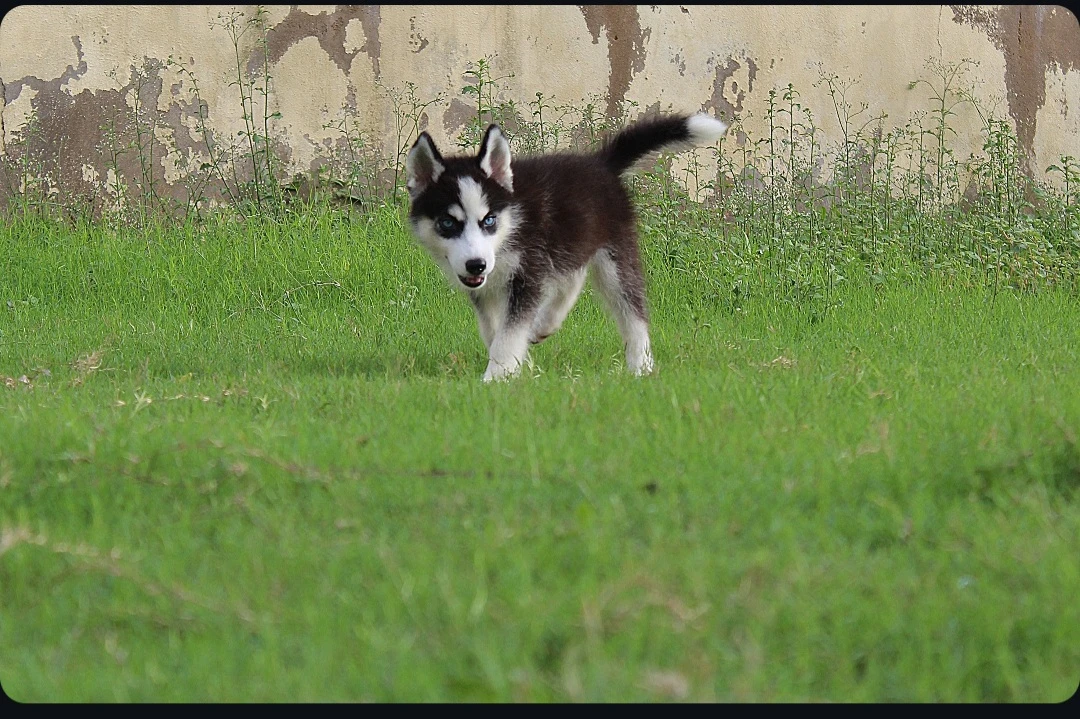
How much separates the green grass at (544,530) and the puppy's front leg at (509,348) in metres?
0.19

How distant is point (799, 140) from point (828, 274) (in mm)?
3174

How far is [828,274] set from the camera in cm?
766

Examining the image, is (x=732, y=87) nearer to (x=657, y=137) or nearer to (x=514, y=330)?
(x=657, y=137)

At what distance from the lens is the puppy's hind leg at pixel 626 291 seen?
19.3 feet

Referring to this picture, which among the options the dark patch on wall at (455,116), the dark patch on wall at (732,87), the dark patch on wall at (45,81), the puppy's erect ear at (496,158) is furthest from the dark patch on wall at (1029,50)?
the dark patch on wall at (45,81)

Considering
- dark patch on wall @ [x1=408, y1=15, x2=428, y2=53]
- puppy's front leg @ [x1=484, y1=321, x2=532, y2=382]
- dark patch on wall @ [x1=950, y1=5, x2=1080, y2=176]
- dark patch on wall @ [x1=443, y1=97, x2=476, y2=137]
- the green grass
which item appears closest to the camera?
the green grass

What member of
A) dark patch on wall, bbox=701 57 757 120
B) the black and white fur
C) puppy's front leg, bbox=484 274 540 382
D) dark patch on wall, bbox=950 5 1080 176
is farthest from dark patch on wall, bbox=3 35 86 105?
dark patch on wall, bbox=950 5 1080 176

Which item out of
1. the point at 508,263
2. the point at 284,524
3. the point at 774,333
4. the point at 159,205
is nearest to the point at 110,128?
the point at 159,205

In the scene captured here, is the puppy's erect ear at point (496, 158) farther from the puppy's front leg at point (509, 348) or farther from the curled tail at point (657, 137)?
the curled tail at point (657, 137)

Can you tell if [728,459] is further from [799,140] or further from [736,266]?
[799,140]

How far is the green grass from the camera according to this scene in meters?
2.24

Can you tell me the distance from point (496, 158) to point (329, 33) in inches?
164

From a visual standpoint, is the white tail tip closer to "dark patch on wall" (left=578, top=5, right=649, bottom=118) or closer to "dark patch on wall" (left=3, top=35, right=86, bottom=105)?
"dark patch on wall" (left=578, top=5, right=649, bottom=118)

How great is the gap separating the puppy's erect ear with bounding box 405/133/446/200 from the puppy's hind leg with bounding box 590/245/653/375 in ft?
3.03
